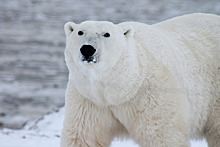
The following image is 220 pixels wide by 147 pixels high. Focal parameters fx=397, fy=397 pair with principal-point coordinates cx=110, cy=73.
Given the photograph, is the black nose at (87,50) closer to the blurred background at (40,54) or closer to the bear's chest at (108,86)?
the bear's chest at (108,86)

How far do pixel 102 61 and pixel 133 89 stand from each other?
40cm

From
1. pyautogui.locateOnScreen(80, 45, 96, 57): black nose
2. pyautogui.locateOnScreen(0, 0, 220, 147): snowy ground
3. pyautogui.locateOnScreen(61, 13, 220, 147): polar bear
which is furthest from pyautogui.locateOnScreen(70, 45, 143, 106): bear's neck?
pyautogui.locateOnScreen(0, 0, 220, 147): snowy ground

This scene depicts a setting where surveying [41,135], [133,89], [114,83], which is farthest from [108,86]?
[41,135]

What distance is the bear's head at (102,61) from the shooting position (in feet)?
10.0

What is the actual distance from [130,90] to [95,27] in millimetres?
591

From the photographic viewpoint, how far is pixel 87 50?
2939 millimetres

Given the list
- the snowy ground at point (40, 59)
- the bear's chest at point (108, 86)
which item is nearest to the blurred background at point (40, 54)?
the snowy ground at point (40, 59)

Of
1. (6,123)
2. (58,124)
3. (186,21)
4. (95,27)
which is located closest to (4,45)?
(6,123)

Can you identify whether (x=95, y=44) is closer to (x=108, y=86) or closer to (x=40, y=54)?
(x=108, y=86)

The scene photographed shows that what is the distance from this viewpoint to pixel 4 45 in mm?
7961

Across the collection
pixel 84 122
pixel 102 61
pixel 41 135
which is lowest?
pixel 41 135

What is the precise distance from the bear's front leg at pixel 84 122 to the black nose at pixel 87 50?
1.95ft

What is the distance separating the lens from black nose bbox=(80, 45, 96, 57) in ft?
9.64

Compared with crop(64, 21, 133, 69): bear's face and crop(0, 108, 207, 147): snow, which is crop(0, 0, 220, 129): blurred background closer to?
crop(0, 108, 207, 147): snow
